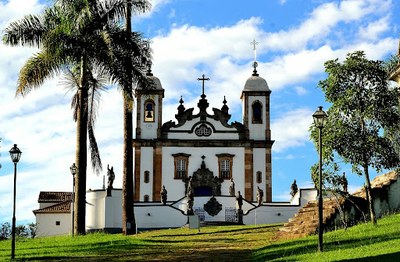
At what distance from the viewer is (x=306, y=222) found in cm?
2298

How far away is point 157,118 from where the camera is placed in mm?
51531

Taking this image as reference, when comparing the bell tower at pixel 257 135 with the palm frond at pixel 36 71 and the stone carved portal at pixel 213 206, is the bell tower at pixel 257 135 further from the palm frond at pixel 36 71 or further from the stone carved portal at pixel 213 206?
the palm frond at pixel 36 71

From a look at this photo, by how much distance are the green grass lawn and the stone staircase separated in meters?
0.56

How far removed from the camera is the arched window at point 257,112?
51638 millimetres

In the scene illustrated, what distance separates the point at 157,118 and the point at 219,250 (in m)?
32.4

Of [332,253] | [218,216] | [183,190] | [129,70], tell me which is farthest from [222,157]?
[332,253]

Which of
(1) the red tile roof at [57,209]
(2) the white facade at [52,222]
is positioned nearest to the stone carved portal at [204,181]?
(1) the red tile roof at [57,209]

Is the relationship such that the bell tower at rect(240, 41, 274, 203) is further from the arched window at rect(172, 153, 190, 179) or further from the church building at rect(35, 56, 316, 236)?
the arched window at rect(172, 153, 190, 179)

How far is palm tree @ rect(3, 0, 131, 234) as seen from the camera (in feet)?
80.5

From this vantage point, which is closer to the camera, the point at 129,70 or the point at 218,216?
the point at 129,70

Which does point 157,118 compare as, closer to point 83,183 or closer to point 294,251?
point 83,183

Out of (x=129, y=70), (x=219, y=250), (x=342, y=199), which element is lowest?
(x=219, y=250)

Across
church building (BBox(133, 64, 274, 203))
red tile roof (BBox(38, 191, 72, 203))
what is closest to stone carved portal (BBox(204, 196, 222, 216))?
church building (BBox(133, 64, 274, 203))

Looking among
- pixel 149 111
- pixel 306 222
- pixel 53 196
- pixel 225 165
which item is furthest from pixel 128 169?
pixel 53 196
